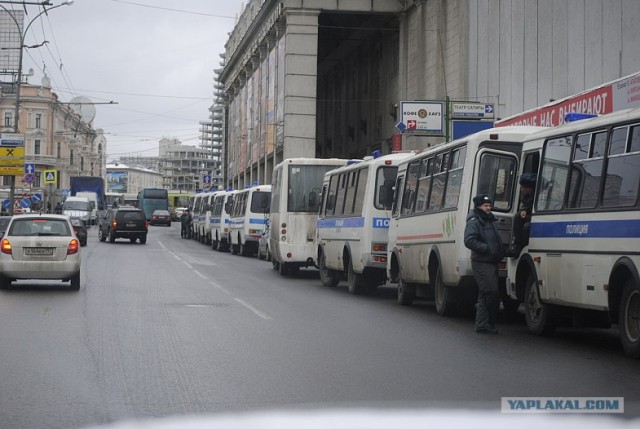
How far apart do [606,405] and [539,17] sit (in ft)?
97.5

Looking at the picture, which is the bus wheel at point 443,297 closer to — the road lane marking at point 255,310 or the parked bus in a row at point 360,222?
the road lane marking at point 255,310

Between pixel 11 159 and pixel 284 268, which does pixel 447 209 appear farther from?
pixel 11 159

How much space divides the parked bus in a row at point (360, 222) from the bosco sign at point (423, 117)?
41.8ft

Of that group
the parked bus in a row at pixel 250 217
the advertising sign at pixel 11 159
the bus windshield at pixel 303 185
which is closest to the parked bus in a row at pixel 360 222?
the bus windshield at pixel 303 185

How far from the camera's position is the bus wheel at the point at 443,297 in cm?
1598

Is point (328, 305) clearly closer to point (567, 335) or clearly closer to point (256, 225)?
point (567, 335)

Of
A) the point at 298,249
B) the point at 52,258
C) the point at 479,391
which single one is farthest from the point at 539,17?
the point at 479,391

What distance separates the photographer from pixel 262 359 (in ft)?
34.5

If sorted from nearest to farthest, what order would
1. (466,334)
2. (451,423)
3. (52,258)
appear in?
(451,423) < (466,334) < (52,258)

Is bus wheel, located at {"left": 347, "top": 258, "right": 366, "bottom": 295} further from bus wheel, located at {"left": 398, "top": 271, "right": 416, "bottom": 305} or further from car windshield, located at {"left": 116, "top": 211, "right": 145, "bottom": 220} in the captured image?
car windshield, located at {"left": 116, "top": 211, "right": 145, "bottom": 220}

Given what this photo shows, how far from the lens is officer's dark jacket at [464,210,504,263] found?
13.5 m

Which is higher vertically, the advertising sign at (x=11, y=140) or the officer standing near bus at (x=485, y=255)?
the advertising sign at (x=11, y=140)

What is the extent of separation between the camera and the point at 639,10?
25906 millimetres

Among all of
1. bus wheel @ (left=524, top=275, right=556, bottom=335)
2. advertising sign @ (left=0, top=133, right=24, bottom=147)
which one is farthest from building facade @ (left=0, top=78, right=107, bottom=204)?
bus wheel @ (left=524, top=275, right=556, bottom=335)
